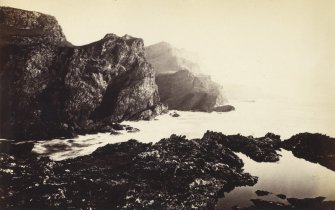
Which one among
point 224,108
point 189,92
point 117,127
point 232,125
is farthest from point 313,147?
point 117,127

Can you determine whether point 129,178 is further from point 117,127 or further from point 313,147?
point 313,147

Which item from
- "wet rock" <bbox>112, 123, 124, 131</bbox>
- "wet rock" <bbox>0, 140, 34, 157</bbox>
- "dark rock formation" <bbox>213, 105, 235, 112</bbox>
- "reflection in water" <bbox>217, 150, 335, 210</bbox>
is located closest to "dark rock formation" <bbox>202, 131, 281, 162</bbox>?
"reflection in water" <bbox>217, 150, 335, 210</bbox>

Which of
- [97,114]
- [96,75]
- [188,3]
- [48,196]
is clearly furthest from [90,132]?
[188,3]

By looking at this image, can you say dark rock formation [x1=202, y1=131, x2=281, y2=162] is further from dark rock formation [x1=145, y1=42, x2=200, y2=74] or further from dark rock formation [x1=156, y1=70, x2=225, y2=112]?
dark rock formation [x1=145, y1=42, x2=200, y2=74]

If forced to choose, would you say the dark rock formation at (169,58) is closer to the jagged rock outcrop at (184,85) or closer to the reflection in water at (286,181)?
the jagged rock outcrop at (184,85)

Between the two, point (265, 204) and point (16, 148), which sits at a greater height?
point (16, 148)
